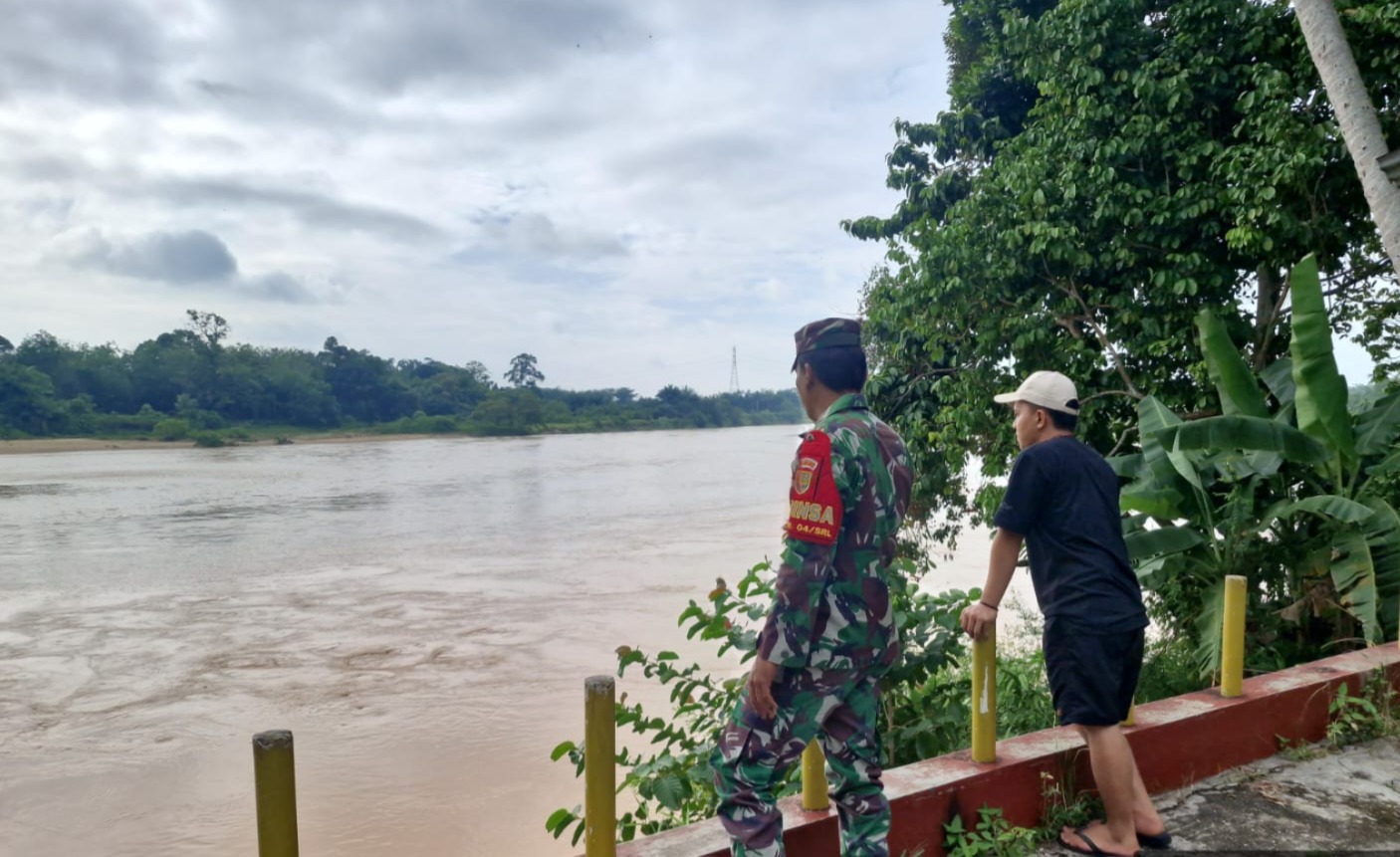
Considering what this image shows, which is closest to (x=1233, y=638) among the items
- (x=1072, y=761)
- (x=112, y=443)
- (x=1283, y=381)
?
(x=1072, y=761)

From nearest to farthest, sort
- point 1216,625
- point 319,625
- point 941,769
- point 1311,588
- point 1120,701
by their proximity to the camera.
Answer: point 1120,701, point 941,769, point 1216,625, point 1311,588, point 319,625

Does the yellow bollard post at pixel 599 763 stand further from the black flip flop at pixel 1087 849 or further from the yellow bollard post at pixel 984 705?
the black flip flop at pixel 1087 849

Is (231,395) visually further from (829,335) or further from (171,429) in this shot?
(829,335)

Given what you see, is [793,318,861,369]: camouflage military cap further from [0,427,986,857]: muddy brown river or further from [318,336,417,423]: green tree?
[318,336,417,423]: green tree

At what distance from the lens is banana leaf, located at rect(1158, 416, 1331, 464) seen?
4.43 metres

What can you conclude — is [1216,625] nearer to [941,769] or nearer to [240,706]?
[941,769]

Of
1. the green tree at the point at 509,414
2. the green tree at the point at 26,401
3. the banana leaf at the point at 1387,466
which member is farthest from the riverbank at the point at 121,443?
the banana leaf at the point at 1387,466

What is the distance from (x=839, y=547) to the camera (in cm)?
203

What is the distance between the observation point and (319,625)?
40.8 ft

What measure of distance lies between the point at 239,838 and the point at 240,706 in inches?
120

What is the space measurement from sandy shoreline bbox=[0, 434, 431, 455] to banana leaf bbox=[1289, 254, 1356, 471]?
173ft

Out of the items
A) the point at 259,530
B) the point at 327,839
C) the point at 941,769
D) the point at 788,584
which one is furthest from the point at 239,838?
the point at 259,530

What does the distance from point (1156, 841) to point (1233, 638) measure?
1.07 metres

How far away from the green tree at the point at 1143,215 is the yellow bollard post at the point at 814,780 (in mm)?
5071
